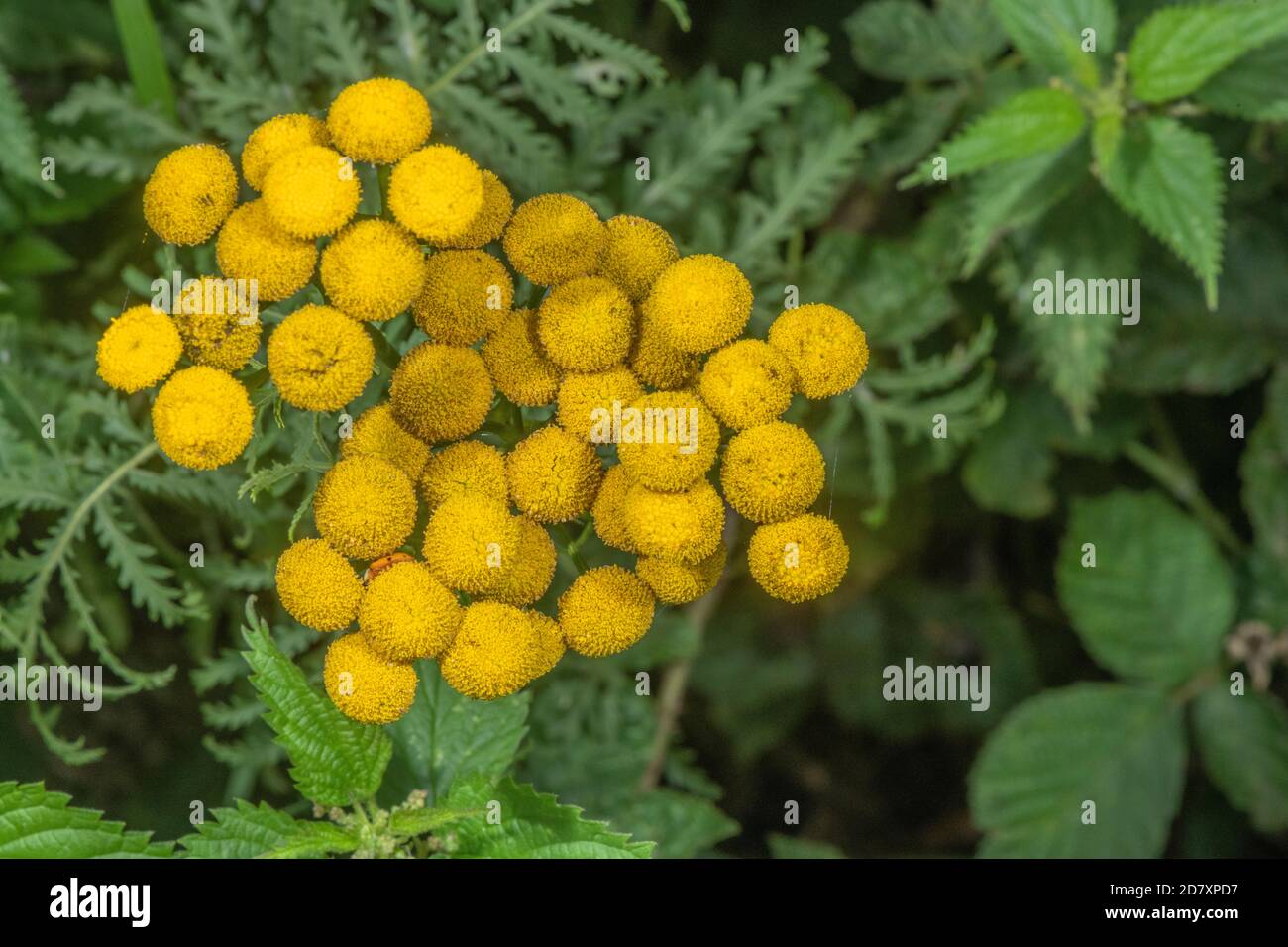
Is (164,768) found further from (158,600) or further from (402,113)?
(402,113)

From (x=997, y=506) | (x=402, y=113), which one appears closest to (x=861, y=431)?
(x=997, y=506)

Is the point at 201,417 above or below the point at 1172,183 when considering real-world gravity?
below

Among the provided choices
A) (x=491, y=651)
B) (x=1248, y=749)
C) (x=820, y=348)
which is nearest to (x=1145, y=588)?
(x=1248, y=749)

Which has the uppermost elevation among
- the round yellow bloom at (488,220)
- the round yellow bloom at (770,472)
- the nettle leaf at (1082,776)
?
the round yellow bloom at (488,220)

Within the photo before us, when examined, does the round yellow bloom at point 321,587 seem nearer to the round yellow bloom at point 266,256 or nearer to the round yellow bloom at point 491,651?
the round yellow bloom at point 491,651

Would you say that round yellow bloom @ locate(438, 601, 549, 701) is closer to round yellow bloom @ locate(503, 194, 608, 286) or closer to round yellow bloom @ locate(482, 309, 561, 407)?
round yellow bloom @ locate(482, 309, 561, 407)

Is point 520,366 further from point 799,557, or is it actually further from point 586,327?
point 799,557

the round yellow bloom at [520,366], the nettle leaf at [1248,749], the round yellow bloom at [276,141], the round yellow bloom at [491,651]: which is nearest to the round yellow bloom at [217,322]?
the round yellow bloom at [276,141]
